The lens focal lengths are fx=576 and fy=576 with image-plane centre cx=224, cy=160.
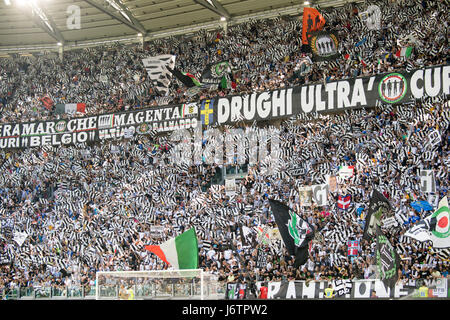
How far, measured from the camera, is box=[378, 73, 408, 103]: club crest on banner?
55.6ft

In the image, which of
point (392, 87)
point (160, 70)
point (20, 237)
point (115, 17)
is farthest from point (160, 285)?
point (115, 17)

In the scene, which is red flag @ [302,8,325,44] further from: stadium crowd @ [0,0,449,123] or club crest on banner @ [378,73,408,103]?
club crest on banner @ [378,73,408,103]

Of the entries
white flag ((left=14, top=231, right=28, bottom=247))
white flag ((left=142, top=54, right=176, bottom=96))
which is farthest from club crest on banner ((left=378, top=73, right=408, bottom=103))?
white flag ((left=14, top=231, right=28, bottom=247))

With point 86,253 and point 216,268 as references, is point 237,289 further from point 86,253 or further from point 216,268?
point 86,253

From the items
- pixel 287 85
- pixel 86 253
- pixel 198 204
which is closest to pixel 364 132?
pixel 287 85

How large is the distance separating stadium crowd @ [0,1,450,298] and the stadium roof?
0.70 meters

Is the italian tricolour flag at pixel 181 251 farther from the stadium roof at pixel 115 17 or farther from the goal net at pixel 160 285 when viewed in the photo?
the stadium roof at pixel 115 17

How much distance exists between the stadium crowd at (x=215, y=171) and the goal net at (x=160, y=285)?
2175 millimetres

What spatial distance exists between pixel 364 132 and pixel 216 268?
5930 millimetres

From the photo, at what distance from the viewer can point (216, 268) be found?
55.7ft

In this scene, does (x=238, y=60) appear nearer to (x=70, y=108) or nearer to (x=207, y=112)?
(x=207, y=112)

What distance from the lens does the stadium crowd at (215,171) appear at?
1562cm

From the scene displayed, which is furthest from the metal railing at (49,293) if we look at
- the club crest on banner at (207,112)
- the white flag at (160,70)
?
the white flag at (160,70)

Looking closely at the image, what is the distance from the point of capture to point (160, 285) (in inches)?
558
